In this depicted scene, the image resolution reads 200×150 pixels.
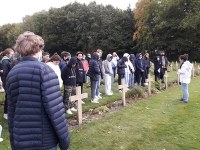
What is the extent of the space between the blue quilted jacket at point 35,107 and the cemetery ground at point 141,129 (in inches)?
170

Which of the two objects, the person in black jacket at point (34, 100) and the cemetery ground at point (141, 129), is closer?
the person in black jacket at point (34, 100)

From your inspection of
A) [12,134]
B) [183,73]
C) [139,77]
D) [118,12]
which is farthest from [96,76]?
[118,12]

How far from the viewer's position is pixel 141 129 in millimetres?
10422

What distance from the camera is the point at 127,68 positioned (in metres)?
19.3

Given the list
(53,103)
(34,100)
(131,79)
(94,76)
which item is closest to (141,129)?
(94,76)

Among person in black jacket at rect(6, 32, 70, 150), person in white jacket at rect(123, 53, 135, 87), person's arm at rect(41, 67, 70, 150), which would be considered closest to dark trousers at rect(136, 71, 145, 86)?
person in white jacket at rect(123, 53, 135, 87)

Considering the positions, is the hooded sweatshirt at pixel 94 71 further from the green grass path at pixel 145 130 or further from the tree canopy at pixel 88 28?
the tree canopy at pixel 88 28

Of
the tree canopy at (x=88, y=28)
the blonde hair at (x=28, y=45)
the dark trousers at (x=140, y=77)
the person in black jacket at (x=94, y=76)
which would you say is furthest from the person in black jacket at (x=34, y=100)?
the tree canopy at (x=88, y=28)

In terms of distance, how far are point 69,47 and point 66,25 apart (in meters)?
4.05

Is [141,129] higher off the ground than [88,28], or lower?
lower

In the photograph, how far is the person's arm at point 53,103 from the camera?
4191mm

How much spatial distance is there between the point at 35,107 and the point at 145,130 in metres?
6.52

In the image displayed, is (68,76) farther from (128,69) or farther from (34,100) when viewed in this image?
(34,100)

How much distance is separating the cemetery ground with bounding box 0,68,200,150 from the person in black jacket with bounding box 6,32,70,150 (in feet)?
14.2
